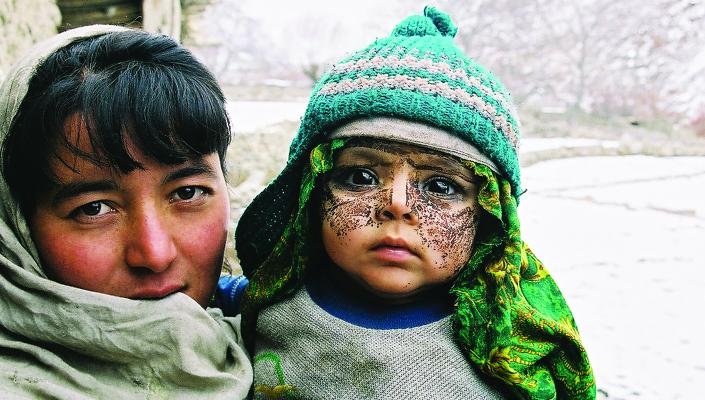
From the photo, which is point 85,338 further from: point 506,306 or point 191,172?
point 506,306

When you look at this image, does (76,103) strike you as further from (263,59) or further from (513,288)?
(263,59)

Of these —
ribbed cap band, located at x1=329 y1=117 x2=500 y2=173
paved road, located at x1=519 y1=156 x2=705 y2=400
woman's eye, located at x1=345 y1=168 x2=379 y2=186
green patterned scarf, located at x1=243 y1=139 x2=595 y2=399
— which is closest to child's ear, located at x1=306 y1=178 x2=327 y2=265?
green patterned scarf, located at x1=243 y1=139 x2=595 y2=399

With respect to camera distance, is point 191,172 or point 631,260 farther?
point 631,260

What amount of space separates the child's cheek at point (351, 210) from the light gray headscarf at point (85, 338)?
373 millimetres

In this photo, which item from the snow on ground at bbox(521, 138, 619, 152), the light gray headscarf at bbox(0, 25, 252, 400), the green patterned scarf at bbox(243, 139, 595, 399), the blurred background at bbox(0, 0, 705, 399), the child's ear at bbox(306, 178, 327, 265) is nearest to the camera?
the light gray headscarf at bbox(0, 25, 252, 400)

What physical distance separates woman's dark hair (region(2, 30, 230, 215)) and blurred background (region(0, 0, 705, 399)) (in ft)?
1.37

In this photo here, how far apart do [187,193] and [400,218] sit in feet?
1.70

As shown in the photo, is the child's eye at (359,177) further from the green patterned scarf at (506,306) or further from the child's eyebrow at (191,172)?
the child's eyebrow at (191,172)

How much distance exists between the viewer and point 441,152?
4.82ft

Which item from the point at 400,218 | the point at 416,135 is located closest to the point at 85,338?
the point at 400,218

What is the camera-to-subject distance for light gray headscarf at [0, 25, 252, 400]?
134 cm

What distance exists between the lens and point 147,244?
1.42 meters

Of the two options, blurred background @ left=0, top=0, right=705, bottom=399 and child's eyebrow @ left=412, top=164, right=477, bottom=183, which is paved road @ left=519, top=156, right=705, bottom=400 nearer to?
blurred background @ left=0, top=0, right=705, bottom=399

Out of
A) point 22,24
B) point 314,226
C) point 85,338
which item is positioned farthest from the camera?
point 22,24
